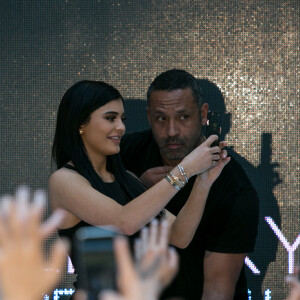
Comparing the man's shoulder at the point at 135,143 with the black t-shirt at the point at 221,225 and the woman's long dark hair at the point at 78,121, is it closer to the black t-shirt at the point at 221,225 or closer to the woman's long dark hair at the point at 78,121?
the black t-shirt at the point at 221,225

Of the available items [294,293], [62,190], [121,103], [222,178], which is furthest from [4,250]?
[222,178]

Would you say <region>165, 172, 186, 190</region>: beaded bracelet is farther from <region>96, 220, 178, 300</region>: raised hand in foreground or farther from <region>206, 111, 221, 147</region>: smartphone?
<region>96, 220, 178, 300</region>: raised hand in foreground

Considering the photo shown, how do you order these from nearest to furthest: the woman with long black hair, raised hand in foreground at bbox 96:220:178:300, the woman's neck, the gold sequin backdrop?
raised hand in foreground at bbox 96:220:178:300, the woman with long black hair, the woman's neck, the gold sequin backdrop

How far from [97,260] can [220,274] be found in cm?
204

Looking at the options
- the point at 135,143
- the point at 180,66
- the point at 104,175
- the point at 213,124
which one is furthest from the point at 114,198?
the point at 180,66

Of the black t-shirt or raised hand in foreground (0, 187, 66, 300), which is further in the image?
the black t-shirt

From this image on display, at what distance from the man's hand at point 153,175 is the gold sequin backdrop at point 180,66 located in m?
0.68

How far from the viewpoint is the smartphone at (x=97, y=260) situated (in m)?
1.01

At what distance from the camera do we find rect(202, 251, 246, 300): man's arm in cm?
299

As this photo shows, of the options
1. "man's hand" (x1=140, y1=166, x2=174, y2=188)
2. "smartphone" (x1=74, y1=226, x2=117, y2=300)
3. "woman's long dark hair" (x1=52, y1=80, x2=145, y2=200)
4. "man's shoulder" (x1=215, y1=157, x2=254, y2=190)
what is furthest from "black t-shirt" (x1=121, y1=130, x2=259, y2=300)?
"smartphone" (x1=74, y1=226, x2=117, y2=300)

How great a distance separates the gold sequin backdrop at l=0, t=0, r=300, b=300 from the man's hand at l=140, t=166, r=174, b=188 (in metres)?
0.68

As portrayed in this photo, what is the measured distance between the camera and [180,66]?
3.55 m

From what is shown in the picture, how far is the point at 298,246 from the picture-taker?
11.6 ft

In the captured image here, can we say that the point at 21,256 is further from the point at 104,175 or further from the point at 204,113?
the point at 204,113
